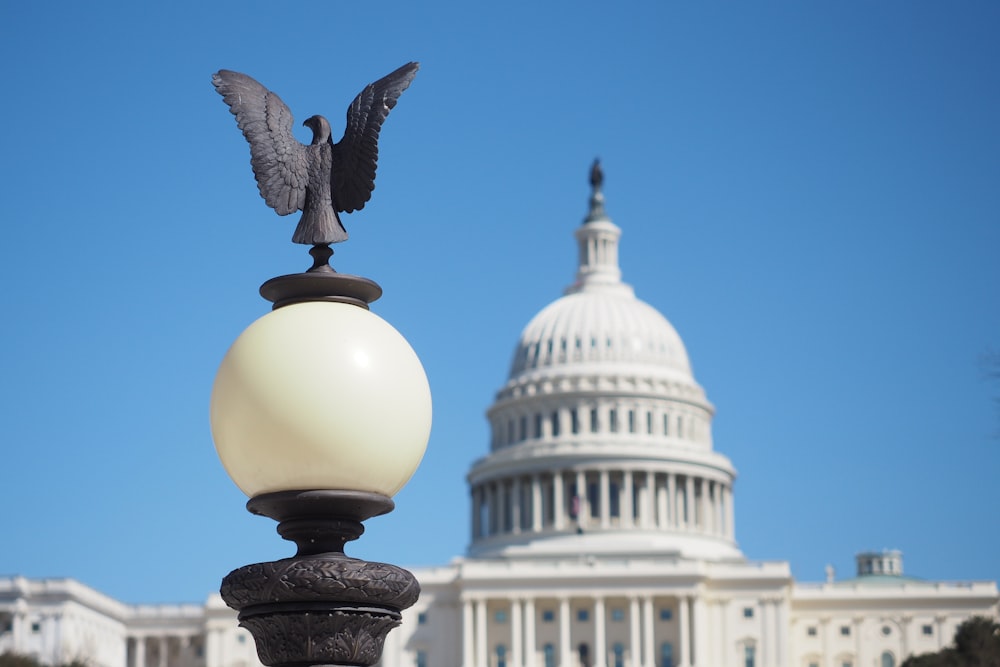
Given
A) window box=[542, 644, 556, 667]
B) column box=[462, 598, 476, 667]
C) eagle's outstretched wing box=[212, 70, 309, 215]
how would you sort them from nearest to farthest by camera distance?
eagle's outstretched wing box=[212, 70, 309, 215] → window box=[542, 644, 556, 667] → column box=[462, 598, 476, 667]

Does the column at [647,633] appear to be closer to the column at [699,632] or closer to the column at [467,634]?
the column at [699,632]

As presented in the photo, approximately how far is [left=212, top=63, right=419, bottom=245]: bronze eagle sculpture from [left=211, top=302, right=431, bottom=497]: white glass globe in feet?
2.92

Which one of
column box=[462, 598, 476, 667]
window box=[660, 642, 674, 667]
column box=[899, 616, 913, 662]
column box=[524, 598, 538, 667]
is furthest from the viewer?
column box=[899, 616, 913, 662]

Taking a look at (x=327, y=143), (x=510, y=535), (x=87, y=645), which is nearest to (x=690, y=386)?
(x=510, y=535)

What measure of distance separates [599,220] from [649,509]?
36.1 meters

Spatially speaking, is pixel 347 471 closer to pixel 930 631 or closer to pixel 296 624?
pixel 296 624

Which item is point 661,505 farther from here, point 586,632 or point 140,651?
point 140,651

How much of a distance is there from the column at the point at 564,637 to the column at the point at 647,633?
225 inches

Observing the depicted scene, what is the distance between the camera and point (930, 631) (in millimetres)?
160250

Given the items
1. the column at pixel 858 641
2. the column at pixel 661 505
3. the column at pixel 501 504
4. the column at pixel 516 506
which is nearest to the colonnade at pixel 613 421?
the column at pixel 516 506

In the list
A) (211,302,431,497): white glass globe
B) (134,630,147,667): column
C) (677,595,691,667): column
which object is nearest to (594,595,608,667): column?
(677,595,691,667): column

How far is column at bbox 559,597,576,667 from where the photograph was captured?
502 ft

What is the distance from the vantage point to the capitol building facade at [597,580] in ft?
507

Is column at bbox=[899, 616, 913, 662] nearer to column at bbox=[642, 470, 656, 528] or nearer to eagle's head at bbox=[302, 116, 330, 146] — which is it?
column at bbox=[642, 470, 656, 528]
